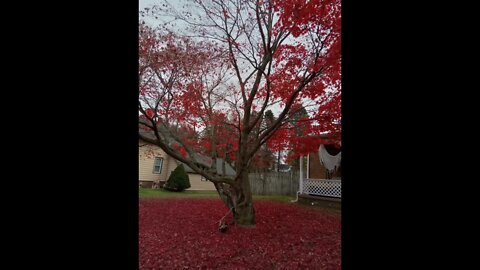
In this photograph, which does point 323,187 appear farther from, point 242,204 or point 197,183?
point 197,183

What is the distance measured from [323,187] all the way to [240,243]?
5894 millimetres

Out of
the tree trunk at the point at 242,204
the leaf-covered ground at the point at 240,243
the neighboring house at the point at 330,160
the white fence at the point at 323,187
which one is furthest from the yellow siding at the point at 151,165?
the tree trunk at the point at 242,204

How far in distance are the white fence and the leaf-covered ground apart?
2.08 meters

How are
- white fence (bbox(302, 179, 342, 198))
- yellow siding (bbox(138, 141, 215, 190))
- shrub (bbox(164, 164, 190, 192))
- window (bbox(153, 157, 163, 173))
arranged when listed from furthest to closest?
window (bbox(153, 157, 163, 173))
yellow siding (bbox(138, 141, 215, 190))
shrub (bbox(164, 164, 190, 192))
white fence (bbox(302, 179, 342, 198))

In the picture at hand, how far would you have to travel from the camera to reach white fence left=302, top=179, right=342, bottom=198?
9.55 meters

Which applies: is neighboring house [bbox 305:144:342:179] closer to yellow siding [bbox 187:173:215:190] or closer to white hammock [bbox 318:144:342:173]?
white hammock [bbox 318:144:342:173]

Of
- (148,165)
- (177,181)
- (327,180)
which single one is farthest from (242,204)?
(148,165)

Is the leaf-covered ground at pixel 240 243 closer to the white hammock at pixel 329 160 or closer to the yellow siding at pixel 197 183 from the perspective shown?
the white hammock at pixel 329 160

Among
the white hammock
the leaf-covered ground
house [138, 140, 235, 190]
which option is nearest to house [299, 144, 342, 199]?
the white hammock

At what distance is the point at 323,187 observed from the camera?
32.9 feet
